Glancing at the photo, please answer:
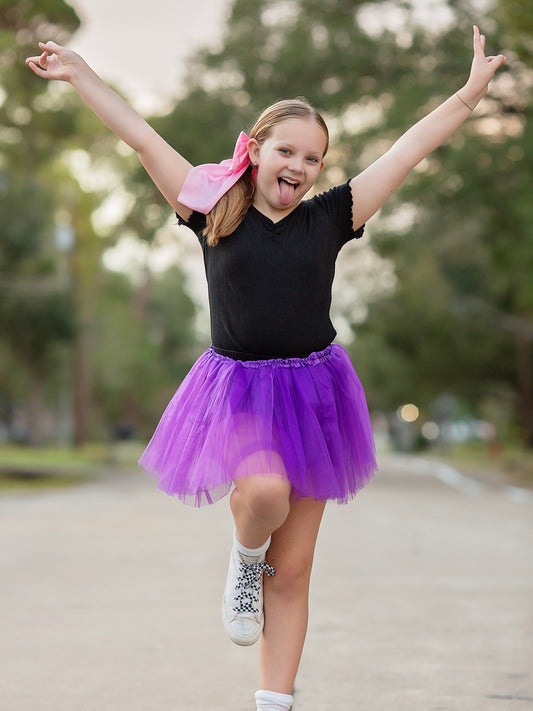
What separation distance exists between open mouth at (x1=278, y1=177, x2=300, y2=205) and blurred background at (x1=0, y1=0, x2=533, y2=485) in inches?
432

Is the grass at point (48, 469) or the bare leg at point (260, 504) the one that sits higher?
the bare leg at point (260, 504)

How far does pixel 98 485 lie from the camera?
24.8 meters

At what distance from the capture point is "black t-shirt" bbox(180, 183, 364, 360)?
3672 mm

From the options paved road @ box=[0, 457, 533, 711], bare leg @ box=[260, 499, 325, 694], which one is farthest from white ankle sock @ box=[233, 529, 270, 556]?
paved road @ box=[0, 457, 533, 711]

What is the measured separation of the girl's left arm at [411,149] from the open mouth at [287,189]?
10.7 inches

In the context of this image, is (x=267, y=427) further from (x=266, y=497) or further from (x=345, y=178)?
(x=345, y=178)

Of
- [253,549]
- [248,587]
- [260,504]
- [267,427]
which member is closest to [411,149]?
[267,427]

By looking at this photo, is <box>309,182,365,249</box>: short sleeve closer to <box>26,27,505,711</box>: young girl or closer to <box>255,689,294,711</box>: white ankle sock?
<box>26,27,505,711</box>: young girl

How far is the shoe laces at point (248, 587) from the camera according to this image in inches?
145

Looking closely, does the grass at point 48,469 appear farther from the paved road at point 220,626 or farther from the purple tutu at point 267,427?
the purple tutu at point 267,427

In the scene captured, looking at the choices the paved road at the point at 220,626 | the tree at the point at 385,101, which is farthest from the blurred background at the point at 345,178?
the paved road at the point at 220,626

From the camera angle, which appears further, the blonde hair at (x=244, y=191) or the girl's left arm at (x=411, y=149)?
the girl's left arm at (x=411, y=149)

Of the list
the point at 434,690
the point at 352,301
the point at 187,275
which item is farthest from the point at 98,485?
the point at 187,275

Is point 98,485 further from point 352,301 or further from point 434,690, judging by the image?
point 434,690
